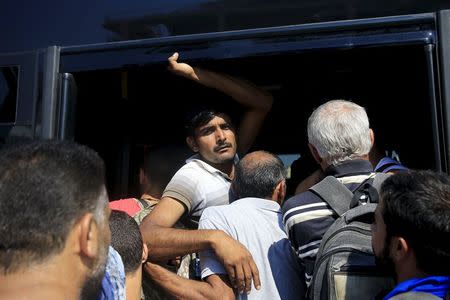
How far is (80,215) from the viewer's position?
1.41 meters

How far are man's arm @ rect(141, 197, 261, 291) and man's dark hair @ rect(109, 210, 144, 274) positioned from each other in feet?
0.90

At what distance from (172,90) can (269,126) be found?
1.83ft

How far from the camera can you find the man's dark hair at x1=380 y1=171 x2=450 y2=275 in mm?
1673

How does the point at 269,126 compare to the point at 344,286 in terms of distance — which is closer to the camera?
the point at 344,286

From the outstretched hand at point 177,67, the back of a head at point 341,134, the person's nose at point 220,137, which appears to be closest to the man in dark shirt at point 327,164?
the back of a head at point 341,134

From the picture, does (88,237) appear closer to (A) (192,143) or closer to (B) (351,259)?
(B) (351,259)

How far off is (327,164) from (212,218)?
49cm

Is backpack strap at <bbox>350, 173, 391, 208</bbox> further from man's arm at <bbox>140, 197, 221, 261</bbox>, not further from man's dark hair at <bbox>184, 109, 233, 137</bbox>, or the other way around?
man's dark hair at <bbox>184, 109, 233, 137</bbox>

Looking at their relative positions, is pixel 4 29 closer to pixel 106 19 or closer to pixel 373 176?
pixel 106 19

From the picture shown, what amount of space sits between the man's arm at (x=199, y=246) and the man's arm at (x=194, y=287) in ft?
0.16

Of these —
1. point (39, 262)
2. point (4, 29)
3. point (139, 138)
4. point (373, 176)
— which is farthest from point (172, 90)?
point (39, 262)

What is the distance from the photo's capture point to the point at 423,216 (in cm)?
168

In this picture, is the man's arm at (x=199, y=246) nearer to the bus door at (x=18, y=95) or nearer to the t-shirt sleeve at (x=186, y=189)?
the t-shirt sleeve at (x=186, y=189)

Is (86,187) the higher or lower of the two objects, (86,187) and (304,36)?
the lower
